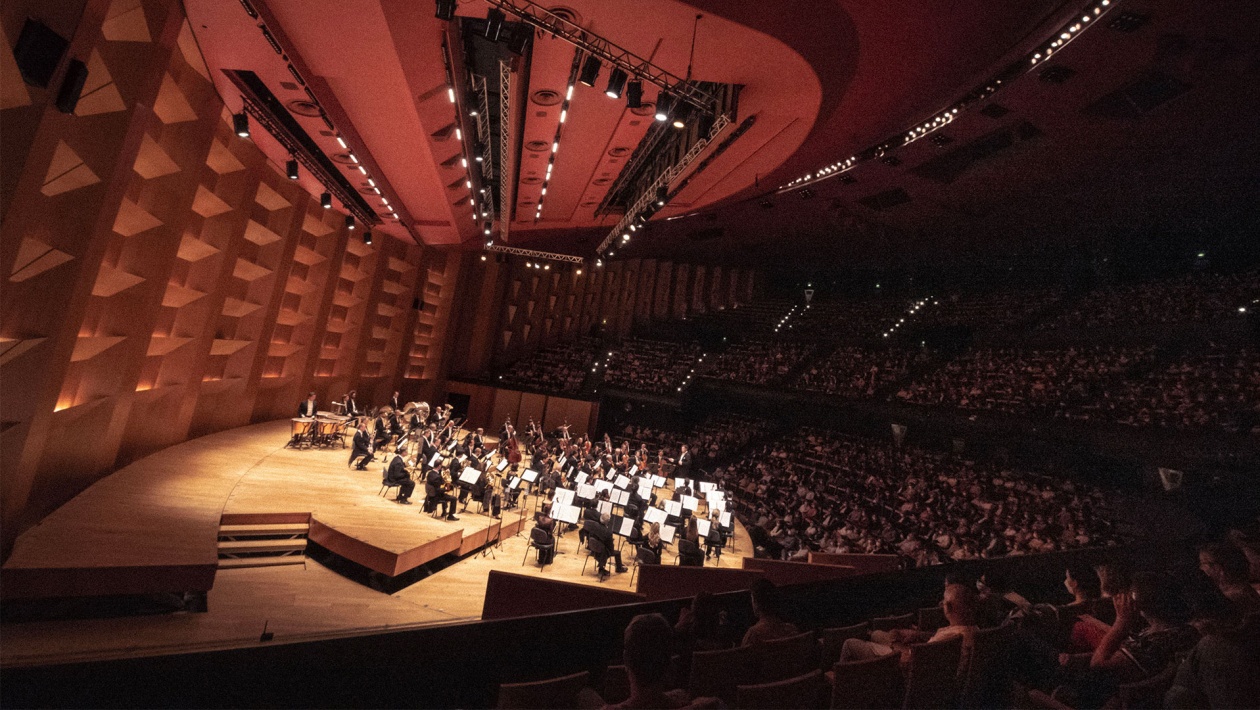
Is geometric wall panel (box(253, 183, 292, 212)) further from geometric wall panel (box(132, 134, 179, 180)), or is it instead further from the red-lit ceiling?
geometric wall panel (box(132, 134, 179, 180))

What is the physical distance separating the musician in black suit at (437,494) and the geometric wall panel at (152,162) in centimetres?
528

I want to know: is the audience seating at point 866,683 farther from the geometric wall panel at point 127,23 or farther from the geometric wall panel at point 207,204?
the geometric wall panel at point 207,204

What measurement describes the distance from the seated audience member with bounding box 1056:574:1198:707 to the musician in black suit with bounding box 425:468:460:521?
6934 millimetres

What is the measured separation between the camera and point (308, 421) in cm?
1081

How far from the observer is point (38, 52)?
12.8ft

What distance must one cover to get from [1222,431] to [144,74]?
49.9 feet

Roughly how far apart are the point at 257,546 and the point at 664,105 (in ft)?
24.8

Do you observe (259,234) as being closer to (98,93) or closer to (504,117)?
(98,93)

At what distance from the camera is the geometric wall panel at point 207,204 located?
8180mm

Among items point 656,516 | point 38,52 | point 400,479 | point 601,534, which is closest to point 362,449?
point 400,479

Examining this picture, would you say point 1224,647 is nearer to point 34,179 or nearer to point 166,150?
point 34,179

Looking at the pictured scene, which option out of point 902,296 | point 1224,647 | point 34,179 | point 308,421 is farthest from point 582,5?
point 902,296

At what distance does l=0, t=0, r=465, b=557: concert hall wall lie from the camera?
473 cm

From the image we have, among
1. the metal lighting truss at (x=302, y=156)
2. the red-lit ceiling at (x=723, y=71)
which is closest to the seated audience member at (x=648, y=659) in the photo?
the red-lit ceiling at (x=723, y=71)
